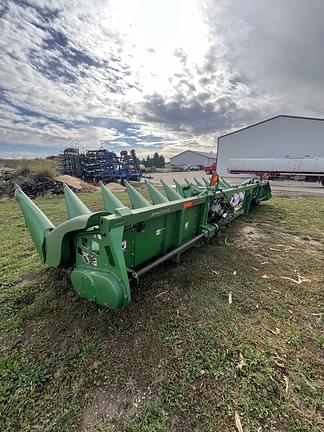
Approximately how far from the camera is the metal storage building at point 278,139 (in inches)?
917

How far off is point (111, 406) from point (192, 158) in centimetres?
7729

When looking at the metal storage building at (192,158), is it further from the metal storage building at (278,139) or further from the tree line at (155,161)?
the metal storage building at (278,139)

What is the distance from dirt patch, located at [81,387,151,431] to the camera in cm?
139

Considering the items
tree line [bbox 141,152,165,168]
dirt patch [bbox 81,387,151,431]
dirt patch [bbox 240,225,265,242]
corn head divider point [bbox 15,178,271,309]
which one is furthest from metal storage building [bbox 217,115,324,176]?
tree line [bbox 141,152,165,168]

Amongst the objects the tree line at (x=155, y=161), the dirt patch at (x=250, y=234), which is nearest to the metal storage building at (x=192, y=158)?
the tree line at (x=155, y=161)

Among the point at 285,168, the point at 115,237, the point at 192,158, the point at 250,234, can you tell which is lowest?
the point at 250,234

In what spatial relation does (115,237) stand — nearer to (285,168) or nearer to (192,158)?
(285,168)

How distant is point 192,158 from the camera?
75.3 meters

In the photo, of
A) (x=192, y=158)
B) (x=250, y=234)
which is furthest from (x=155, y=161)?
(x=250, y=234)

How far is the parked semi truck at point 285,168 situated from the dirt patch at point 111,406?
1977 cm

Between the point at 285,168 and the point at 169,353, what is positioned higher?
the point at 285,168

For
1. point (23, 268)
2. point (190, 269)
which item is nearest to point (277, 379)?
point (190, 269)

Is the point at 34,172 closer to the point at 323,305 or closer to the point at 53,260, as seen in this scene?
the point at 53,260

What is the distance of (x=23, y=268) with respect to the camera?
316 cm
